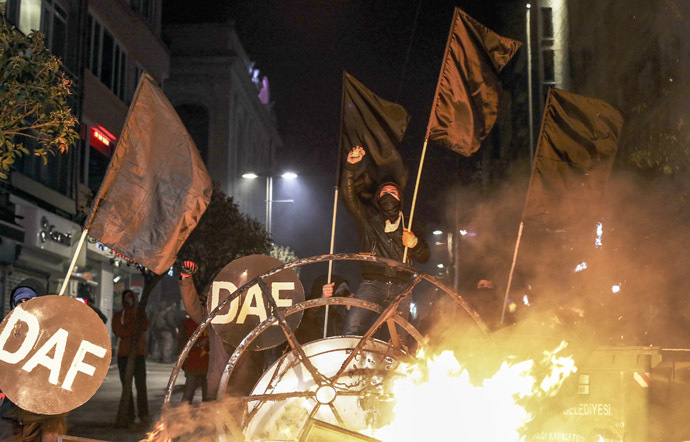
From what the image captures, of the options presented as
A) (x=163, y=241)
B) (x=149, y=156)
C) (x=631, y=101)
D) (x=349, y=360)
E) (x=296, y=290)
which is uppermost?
(x=631, y=101)

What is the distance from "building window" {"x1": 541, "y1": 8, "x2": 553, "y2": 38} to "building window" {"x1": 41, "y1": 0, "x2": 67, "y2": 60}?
21.5m

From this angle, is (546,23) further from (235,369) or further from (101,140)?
(235,369)

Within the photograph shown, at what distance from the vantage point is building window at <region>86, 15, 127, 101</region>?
25.2m

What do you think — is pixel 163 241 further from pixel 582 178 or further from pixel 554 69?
pixel 554 69

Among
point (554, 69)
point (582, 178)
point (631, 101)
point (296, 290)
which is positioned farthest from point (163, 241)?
point (554, 69)

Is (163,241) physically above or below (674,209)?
below

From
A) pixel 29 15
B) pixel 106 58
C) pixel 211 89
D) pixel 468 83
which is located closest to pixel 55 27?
pixel 29 15

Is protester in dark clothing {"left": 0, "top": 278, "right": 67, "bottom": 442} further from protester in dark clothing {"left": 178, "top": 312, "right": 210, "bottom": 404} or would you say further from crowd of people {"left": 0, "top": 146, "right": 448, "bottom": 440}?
protester in dark clothing {"left": 178, "top": 312, "right": 210, "bottom": 404}

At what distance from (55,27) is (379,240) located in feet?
62.8

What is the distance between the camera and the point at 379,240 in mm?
6379

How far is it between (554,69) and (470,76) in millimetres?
28444

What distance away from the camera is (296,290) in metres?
5.25

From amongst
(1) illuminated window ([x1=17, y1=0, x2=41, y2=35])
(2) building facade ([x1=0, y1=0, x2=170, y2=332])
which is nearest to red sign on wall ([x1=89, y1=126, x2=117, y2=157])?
(2) building facade ([x1=0, y1=0, x2=170, y2=332])

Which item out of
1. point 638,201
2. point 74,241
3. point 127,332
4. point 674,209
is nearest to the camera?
point 127,332
